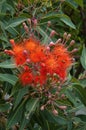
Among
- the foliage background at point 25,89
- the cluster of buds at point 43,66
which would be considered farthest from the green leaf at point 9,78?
the cluster of buds at point 43,66

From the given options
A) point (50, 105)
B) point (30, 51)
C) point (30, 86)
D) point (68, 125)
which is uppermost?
point (30, 51)

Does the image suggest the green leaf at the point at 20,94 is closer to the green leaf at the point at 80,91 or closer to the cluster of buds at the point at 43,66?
the cluster of buds at the point at 43,66

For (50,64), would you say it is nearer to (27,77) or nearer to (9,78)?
(27,77)

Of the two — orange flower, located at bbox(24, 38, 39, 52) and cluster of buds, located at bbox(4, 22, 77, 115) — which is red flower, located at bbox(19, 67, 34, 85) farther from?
orange flower, located at bbox(24, 38, 39, 52)

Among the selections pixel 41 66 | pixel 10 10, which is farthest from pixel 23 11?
pixel 41 66

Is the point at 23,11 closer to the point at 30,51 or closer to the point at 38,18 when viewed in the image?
the point at 38,18

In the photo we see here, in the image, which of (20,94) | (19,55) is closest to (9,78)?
(20,94)

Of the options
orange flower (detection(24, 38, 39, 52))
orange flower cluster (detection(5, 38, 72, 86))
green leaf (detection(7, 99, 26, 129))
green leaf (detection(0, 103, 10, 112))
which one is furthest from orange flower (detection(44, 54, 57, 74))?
green leaf (detection(0, 103, 10, 112))
